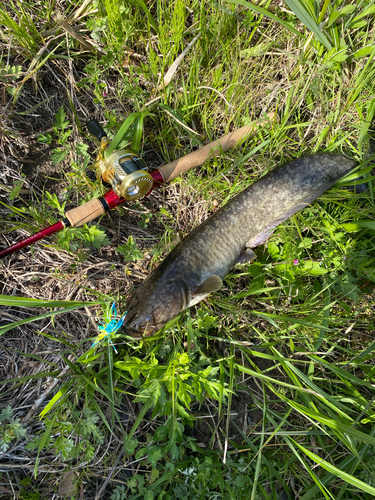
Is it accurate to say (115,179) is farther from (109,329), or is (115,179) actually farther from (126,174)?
(109,329)

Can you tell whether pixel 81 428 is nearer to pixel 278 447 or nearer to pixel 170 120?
pixel 278 447

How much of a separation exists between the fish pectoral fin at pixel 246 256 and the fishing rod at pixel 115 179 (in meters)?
0.99

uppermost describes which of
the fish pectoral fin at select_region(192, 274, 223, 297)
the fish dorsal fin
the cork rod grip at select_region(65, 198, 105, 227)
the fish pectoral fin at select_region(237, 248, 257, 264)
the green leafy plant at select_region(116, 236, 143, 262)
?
the cork rod grip at select_region(65, 198, 105, 227)

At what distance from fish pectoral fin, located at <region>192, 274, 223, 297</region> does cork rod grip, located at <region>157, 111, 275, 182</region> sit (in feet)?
3.40

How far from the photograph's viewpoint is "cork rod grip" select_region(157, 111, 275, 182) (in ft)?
9.75

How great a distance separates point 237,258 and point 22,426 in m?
2.39

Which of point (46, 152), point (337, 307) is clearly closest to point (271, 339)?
point (337, 307)

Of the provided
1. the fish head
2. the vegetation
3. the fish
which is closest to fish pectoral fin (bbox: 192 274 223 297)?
the fish

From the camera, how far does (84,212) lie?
105 inches

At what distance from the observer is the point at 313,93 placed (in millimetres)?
3271

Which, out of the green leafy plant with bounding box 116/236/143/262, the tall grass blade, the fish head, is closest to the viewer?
the fish head

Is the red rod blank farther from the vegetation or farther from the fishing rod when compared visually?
the vegetation

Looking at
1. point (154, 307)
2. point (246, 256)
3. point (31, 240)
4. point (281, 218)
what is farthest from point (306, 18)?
point (31, 240)

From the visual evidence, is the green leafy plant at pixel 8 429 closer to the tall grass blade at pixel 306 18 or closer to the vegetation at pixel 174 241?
the vegetation at pixel 174 241
